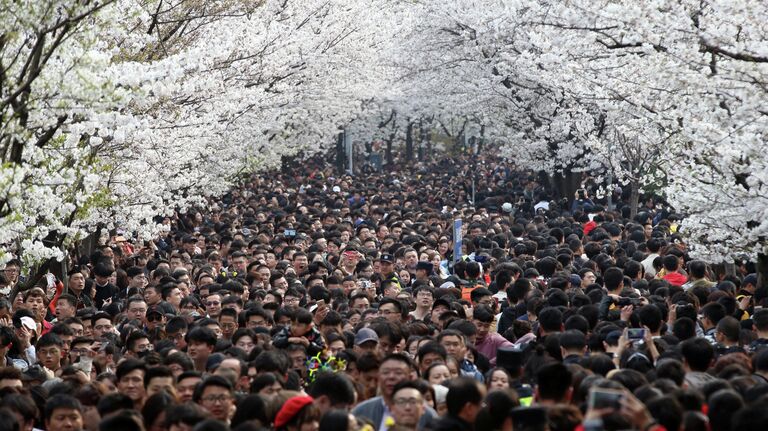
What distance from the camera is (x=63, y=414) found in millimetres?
8547

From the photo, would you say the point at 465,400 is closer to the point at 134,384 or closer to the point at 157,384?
the point at 157,384

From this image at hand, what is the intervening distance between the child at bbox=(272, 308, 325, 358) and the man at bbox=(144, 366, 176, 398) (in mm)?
1652

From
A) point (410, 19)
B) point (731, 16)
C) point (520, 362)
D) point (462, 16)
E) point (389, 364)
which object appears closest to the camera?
point (389, 364)

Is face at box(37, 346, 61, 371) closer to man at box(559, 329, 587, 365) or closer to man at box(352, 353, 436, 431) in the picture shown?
man at box(352, 353, 436, 431)

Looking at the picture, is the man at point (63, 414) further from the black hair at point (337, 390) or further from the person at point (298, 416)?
the black hair at point (337, 390)

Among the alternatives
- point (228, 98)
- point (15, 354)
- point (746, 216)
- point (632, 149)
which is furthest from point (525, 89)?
point (15, 354)

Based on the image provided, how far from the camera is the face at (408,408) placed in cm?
803

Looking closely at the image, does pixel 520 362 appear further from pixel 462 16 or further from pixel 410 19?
pixel 410 19

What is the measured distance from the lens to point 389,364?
881 cm

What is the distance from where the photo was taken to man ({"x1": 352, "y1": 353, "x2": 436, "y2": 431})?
836 cm

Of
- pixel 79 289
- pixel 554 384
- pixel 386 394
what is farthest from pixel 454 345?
pixel 79 289

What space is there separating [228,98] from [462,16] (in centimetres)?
1385

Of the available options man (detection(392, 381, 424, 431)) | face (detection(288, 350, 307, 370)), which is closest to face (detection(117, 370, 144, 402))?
face (detection(288, 350, 307, 370))

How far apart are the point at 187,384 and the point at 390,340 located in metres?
2.30
